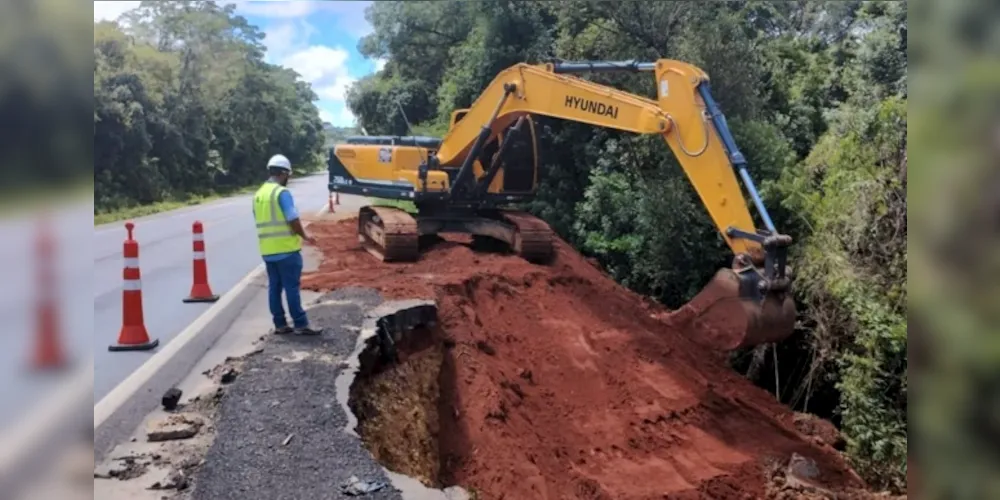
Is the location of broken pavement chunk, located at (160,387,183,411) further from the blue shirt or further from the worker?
the blue shirt

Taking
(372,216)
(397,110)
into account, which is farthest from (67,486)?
(397,110)

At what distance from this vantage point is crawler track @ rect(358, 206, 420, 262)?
9719mm

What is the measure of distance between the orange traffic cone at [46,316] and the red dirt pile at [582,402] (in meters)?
4.05

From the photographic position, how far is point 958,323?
0.86 metres

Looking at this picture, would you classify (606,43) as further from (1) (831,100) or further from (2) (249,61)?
(2) (249,61)

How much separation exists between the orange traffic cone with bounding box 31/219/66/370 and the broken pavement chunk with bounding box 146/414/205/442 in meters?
3.02

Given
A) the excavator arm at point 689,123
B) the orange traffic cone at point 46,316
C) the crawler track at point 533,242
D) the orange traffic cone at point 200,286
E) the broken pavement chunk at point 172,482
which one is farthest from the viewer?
the crawler track at point 533,242

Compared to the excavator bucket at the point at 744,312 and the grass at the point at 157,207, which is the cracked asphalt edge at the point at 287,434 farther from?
the grass at the point at 157,207

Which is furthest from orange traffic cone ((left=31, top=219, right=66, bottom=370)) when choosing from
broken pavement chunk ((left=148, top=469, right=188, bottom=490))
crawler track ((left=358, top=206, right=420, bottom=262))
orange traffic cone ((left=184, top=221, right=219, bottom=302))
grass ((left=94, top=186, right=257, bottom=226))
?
grass ((left=94, top=186, right=257, bottom=226))

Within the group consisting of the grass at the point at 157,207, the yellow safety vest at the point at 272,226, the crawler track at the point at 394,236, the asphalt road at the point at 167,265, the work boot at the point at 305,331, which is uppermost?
the yellow safety vest at the point at 272,226

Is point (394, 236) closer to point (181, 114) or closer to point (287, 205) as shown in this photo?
point (287, 205)

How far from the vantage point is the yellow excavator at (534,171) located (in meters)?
6.15

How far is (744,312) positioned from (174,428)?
4.17 metres

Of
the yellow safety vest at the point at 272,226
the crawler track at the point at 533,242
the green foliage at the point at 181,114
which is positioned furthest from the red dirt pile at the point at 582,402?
the green foliage at the point at 181,114
